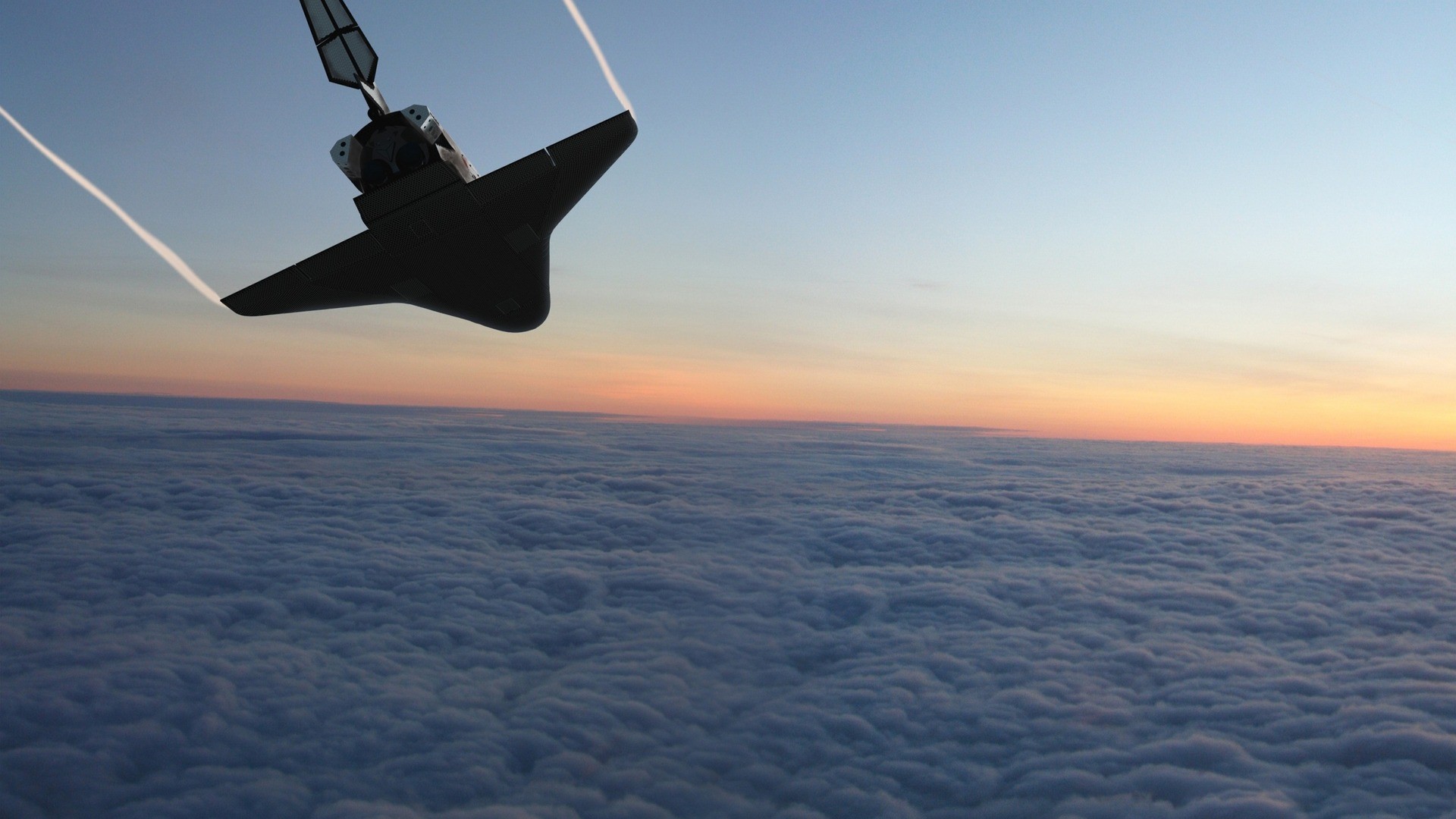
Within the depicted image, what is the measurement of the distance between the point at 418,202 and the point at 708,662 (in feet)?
83.4

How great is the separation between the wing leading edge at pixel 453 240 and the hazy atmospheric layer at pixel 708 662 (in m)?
15.4

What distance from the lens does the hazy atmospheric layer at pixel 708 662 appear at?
70.6 feet

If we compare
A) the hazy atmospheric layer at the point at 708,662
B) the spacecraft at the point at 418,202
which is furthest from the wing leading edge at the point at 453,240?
the hazy atmospheric layer at the point at 708,662

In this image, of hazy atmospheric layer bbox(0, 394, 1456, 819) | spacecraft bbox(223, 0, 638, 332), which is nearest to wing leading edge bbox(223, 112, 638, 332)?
spacecraft bbox(223, 0, 638, 332)

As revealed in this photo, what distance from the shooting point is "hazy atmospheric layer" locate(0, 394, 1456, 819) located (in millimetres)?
21531

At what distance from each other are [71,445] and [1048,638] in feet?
565

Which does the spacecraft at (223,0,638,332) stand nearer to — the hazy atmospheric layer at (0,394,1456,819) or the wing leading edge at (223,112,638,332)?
the wing leading edge at (223,112,638,332)

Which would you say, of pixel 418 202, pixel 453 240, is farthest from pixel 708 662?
pixel 418 202

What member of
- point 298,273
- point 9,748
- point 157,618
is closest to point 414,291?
point 298,273

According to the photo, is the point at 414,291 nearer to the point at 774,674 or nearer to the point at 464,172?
the point at 464,172

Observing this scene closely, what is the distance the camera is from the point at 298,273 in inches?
635

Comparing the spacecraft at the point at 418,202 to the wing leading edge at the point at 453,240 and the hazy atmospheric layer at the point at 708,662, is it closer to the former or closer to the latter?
the wing leading edge at the point at 453,240

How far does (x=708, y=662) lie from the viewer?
105 feet

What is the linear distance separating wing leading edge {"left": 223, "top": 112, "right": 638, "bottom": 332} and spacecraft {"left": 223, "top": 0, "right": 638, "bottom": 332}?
0.02m
